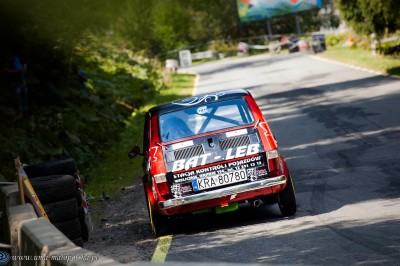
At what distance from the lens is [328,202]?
11.1 meters

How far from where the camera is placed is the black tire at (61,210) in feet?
34.0

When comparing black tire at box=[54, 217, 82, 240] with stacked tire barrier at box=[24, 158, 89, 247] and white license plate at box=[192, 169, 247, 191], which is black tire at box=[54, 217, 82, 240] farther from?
white license plate at box=[192, 169, 247, 191]

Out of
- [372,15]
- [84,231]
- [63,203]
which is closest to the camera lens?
[63,203]

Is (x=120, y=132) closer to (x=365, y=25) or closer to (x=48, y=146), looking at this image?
(x=48, y=146)

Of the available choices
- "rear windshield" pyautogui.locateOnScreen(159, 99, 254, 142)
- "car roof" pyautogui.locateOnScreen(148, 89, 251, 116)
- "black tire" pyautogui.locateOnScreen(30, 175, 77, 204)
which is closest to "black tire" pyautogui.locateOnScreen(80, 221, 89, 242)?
"black tire" pyautogui.locateOnScreen(30, 175, 77, 204)

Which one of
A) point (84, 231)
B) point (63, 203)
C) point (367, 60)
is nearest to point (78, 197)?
point (84, 231)

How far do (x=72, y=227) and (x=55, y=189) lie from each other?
20.7 inches

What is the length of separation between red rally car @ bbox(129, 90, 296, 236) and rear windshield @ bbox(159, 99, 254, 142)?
0.05ft

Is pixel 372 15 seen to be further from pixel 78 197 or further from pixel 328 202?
pixel 78 197

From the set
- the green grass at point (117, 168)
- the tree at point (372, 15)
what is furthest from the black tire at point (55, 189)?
the tree at point (372, 15)

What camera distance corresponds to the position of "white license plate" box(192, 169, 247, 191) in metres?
10.5

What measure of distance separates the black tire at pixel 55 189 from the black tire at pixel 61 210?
0.20ft

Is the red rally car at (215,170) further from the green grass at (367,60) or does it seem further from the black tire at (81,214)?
the green grass at (367,60)

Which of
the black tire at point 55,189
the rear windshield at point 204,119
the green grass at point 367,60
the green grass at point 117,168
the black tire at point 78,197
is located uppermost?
the rear windshield at point 204,119
